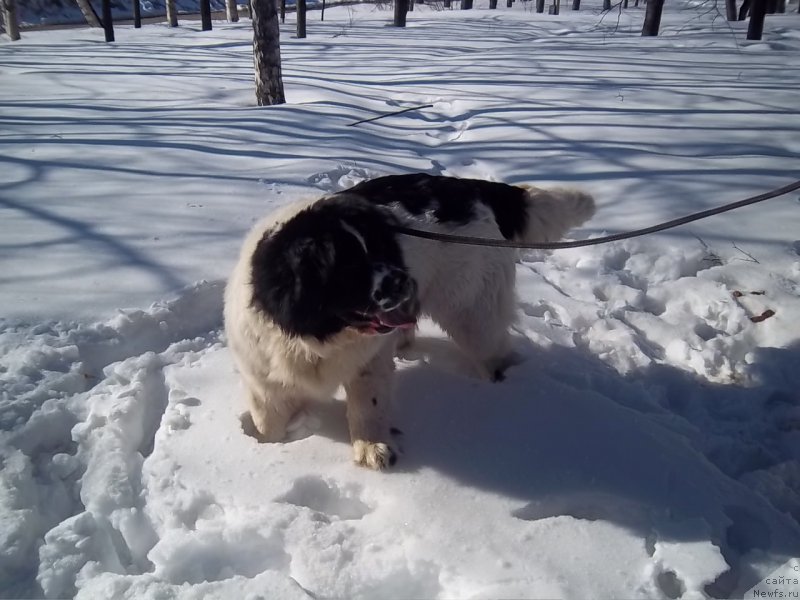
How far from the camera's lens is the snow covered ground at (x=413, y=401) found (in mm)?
1814

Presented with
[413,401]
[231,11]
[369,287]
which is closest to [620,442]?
[413,401]

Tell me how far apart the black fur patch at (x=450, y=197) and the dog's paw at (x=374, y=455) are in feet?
3.66

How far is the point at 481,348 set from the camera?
→ 2.83m

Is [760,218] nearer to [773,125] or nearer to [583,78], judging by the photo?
[773,125]

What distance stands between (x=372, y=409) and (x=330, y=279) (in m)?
0.70

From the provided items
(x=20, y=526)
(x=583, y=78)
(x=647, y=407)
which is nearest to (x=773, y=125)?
(x=583, y=78)

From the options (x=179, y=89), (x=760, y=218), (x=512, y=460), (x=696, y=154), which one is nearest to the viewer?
(x=512, y=460)

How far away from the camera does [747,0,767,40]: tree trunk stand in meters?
14.7

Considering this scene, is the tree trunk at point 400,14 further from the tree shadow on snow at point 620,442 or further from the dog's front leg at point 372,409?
the dog's front leg at point 372,409

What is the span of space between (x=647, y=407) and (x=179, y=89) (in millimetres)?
9400

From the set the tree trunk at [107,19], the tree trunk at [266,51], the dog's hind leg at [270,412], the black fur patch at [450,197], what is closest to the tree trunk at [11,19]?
the tree trunk at [107,19]

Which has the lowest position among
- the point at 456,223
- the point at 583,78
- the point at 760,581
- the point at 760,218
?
the point at 760,581

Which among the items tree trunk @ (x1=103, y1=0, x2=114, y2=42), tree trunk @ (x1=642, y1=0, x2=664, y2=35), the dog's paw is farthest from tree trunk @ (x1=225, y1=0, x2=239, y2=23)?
the dog's paw

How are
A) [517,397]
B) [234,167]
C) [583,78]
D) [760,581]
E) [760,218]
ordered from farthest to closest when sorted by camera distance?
[583,78] < [234,167] < [760,218] < [517,397] < [760,581]
